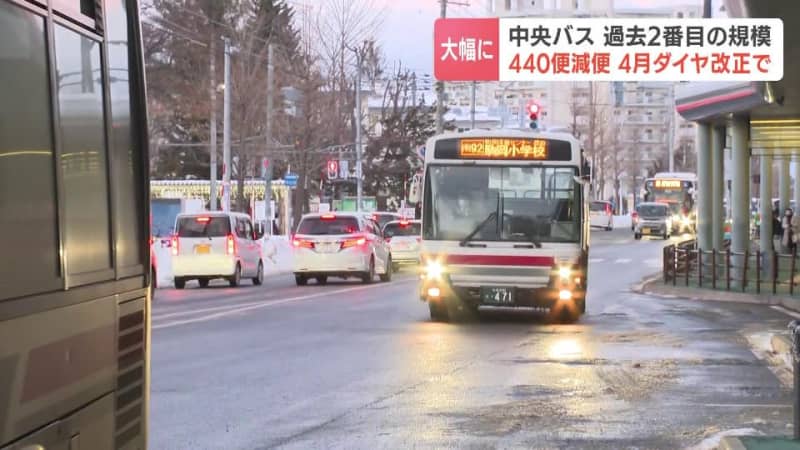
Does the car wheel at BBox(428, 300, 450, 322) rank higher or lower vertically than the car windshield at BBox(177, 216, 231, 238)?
lower

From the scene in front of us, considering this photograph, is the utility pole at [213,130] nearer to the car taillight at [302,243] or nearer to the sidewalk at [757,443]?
the car taillight at [302,243]

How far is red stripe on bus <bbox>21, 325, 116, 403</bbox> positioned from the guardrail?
23305mm

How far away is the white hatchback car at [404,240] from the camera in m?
39.9

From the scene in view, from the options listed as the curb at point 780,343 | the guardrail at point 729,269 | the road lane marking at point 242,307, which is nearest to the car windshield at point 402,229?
the road lane marking at point 242,307

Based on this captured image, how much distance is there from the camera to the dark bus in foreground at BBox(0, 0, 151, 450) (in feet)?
12.4

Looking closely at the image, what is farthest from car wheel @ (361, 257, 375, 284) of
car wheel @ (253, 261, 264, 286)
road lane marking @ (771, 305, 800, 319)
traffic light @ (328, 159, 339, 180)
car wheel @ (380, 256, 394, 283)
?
traffic light @ (328, 159, 339, 180)

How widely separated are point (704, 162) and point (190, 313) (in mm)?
16659

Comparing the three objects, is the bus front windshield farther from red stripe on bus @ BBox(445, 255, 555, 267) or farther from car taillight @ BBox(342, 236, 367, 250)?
car taillight @ BBox(342, 236, 367, 250)

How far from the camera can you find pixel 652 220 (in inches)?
2844

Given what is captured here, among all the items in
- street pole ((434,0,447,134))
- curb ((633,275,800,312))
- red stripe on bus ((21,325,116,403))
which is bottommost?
curb ((633,275,800,312))

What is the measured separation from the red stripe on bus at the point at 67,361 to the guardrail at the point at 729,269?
23305 mm

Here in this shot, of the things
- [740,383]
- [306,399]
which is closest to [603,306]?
[740,383]

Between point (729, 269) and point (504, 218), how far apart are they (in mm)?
10809

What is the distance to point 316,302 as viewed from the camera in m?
25.0
